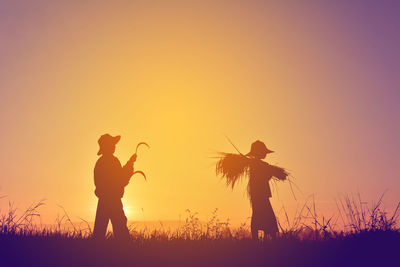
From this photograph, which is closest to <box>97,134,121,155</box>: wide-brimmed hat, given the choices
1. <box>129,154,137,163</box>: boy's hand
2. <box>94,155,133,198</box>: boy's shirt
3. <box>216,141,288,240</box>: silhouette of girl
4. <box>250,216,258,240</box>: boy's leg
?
<box>94,155,133,198</box>: boy's shirt

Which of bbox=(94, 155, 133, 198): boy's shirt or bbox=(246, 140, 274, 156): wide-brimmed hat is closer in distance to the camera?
bbox=(94, 155, 133, 198): boy's shirt

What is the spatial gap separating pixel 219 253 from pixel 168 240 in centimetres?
123

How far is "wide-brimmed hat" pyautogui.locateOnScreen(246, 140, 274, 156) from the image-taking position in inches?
391

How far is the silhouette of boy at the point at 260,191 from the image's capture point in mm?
9250

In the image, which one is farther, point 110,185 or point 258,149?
point 258,149

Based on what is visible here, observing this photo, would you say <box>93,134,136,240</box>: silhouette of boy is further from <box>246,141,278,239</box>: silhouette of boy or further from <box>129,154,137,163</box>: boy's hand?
<box>246,141,278,239</box>: silhouette of boy

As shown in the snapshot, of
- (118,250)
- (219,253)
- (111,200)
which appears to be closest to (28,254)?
(118,250)

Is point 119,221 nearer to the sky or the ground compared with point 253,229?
nearer to the sky

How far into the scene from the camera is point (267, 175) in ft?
32.0

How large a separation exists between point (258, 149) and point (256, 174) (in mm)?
569

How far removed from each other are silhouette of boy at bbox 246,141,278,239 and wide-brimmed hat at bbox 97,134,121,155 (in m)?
2.93

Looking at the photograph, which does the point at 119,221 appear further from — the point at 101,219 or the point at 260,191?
the point at 260,191

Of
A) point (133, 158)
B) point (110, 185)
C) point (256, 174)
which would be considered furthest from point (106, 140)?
point (256, 174)

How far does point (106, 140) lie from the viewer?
9.23m
